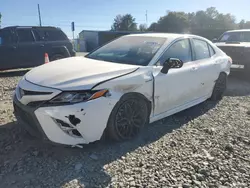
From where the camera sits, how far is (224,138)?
381cm

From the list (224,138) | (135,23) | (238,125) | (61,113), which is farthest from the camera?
(135,23)

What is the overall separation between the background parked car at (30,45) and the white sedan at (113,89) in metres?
5.57

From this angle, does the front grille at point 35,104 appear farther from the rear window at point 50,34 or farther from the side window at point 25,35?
the rear window at point 50,34

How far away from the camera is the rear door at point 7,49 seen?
8889 millimetres

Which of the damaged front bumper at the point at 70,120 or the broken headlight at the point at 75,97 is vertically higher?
the broken headlight at the point at 75,97

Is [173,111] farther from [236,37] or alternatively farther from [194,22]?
[194,22]

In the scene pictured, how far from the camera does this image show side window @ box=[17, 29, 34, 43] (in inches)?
363

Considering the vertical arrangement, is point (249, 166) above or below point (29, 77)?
below

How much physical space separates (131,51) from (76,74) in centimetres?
124

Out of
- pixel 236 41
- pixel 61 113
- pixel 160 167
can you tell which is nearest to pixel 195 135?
pixel 160 167

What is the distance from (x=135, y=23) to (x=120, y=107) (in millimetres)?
77487

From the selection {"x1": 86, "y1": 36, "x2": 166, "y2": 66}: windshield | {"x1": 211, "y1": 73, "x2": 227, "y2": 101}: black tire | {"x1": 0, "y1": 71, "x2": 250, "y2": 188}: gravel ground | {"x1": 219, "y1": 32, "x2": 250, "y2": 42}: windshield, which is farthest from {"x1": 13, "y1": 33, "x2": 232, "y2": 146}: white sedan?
{"x1": 219, "y1": 32, "x2": 250, "y2": 42}: windshield

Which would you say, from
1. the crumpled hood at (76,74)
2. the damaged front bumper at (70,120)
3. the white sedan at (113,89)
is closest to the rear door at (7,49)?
the white sedan at (113,89)

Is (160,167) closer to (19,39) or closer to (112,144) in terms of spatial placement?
(112,144)
